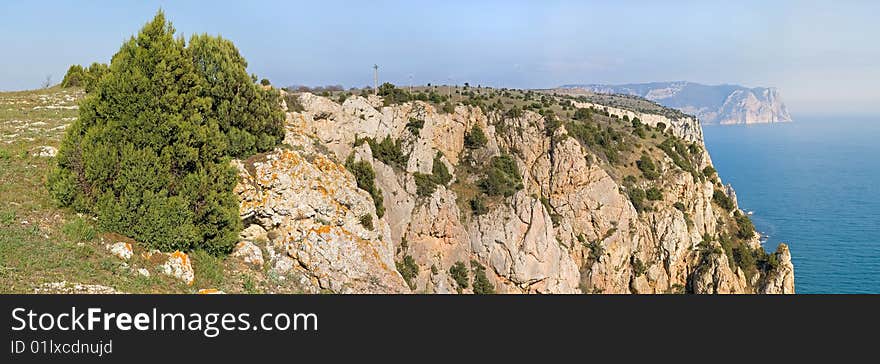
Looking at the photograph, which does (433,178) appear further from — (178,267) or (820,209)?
(820,209)

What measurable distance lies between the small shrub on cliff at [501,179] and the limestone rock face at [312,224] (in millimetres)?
19202

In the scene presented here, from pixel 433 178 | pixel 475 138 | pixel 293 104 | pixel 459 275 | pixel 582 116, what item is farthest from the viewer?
pixel 582 116

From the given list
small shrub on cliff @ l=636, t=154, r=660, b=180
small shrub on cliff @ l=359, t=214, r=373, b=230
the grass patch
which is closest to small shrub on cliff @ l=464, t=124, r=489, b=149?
small shrub on cliff @ l=636, t=154, r=660, b=180

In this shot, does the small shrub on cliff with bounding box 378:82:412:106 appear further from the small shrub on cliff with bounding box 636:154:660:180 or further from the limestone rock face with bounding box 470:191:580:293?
the small shrub on cliff with bounding box 636:154:660:180

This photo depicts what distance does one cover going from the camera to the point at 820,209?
3711 inches

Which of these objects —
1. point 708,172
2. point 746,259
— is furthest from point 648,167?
point 708,172

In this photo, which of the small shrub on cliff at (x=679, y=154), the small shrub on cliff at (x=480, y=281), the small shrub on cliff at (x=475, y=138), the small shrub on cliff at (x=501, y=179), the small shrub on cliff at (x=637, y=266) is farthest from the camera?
the small shrub on cliff at (x=679, y=154)

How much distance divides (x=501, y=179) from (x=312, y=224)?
22.1 metres

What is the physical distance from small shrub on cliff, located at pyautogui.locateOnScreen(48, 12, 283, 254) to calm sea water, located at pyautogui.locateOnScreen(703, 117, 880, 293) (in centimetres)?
6404

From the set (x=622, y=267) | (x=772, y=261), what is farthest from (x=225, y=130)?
(x=772, y=261)

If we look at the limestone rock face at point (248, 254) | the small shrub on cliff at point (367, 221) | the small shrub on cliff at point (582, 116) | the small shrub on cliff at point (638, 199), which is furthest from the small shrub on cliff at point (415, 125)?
the small shrub on cliff at point (582, 116)

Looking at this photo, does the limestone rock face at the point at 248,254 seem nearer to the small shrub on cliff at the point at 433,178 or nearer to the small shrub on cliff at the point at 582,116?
the small shrub on cliff at the point at 433,178

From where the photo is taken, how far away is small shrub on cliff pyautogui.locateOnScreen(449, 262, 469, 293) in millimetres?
31828

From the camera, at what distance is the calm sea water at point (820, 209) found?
62737 millimetres
